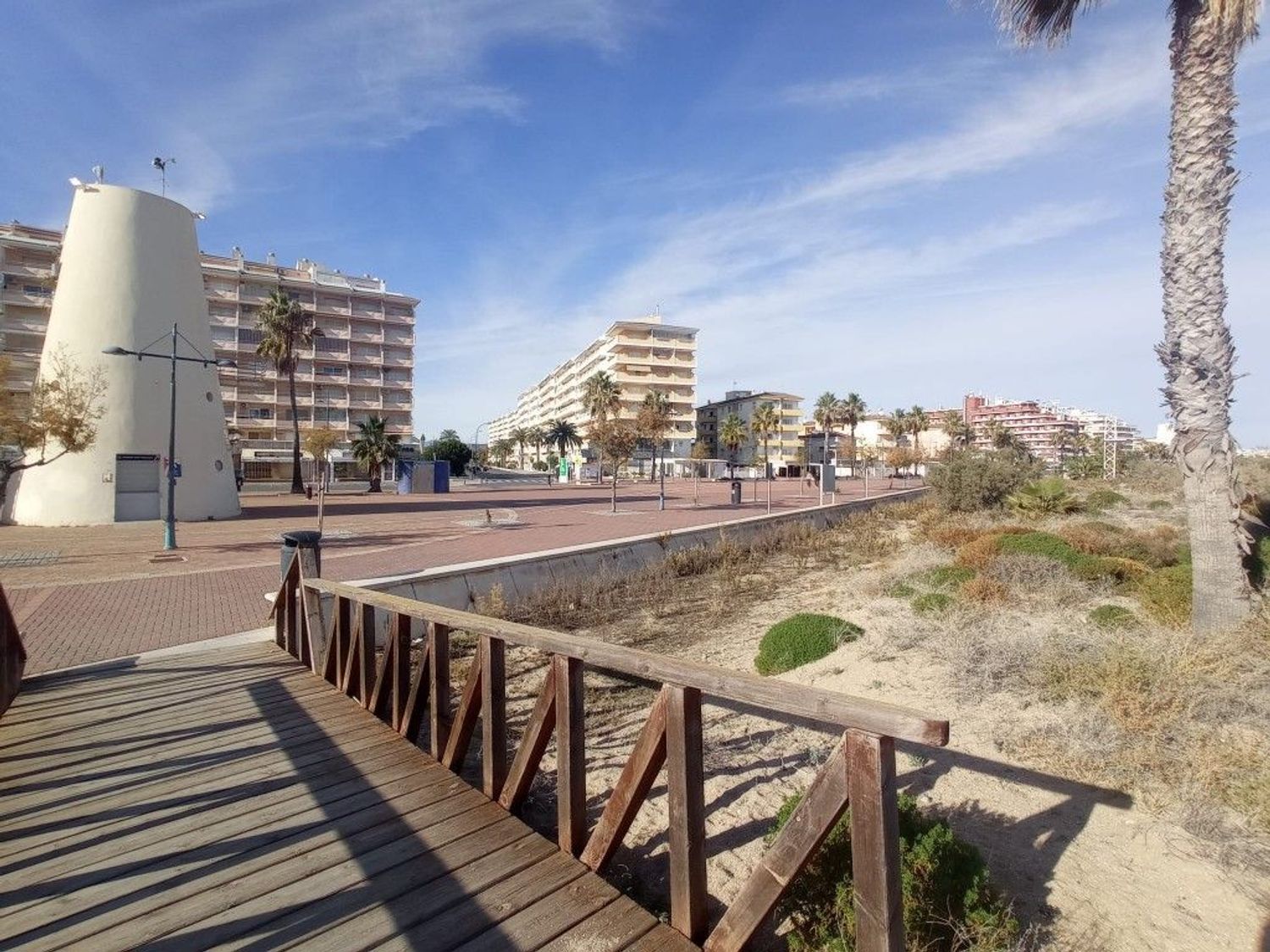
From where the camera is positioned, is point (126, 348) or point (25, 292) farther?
point (25, 292)

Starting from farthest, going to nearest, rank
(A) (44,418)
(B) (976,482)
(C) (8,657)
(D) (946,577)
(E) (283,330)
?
(E) (283,330) → (B) (976,482) → (A) (44,418) → (D) (946,577) → (C) (8,657)

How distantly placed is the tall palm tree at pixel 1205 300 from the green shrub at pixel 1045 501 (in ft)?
35.7

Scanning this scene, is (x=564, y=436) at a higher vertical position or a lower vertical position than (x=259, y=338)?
lower

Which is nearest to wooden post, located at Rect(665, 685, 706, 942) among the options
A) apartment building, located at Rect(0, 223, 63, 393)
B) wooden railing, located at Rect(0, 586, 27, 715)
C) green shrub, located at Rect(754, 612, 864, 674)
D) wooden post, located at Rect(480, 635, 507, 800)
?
wooden post, located at Rect(480, 635, 507, 800)

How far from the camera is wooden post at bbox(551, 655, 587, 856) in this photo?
2898 millimetres

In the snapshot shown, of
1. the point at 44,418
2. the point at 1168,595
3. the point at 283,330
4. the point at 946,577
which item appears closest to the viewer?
the point at 1168,595

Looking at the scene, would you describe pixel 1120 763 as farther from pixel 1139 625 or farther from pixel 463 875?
pixel 463 875

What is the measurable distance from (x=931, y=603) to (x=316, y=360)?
69.4 meters

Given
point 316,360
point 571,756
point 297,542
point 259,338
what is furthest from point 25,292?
point 571,756

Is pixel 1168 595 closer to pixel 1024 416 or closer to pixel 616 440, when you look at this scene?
pixel 616 440

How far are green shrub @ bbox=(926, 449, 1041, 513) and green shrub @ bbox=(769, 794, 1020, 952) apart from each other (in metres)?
17.7

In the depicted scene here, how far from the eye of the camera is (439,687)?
152 inches

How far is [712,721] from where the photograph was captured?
5.33m

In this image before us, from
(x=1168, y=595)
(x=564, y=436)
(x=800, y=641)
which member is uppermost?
(x=564, y=436)
